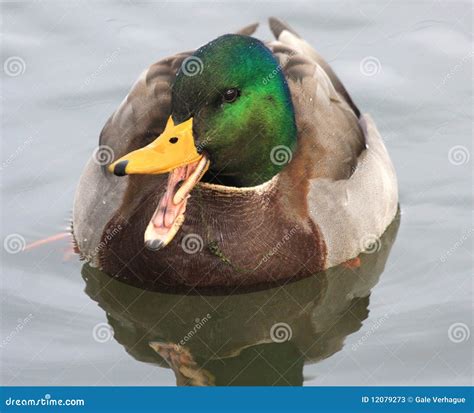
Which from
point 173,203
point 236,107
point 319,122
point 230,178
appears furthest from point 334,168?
point 173,203

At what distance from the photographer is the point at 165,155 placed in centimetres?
782

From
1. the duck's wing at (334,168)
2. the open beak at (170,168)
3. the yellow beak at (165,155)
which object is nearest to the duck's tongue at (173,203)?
the open beak at (170,168)

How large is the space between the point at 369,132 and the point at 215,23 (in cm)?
226

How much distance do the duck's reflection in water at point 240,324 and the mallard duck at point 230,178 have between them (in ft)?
0.44

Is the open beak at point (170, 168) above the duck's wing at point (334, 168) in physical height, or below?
above

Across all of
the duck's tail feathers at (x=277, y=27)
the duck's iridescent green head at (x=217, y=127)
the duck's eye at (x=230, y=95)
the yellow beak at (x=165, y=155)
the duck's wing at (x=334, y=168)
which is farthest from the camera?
the duck's tail feathers at (x=277, y=27)

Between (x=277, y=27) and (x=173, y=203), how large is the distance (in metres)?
2.68

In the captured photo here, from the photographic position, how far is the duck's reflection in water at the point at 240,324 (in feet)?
26.8

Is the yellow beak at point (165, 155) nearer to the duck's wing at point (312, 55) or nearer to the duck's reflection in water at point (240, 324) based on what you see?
the duck's reflection in water at point (240, 324)

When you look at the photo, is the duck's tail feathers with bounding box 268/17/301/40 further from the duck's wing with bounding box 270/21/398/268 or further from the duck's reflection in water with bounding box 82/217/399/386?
the duck's reflection in water with bounding box 82/217/399/386

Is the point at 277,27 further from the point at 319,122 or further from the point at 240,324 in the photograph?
the point at 240,324

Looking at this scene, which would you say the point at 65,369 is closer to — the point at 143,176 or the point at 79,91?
the point at 143,176

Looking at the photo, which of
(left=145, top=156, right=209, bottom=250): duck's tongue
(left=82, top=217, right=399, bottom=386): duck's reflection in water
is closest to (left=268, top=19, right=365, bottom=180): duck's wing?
(left=82, top=217, right=399, bottom=386): duck's reflection in water

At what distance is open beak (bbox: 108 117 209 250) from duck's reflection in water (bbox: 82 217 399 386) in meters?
0.66
